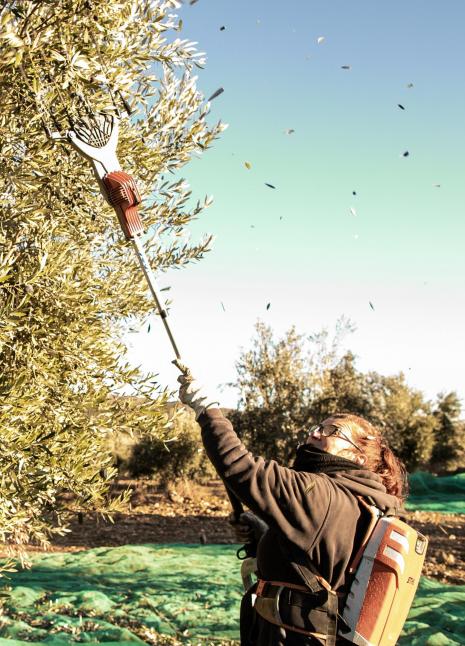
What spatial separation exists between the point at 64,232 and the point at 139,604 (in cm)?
824

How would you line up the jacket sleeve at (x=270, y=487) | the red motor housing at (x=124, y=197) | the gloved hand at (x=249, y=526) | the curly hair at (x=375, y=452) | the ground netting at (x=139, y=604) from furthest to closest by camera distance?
the ground netting at (x=139, y=604), the gloved hand at (x=249, y=526), the curly hair at (x=375, y=452), the red motor housing at (x=124, y=197), the jacket sleeve at (x=270, y=487)

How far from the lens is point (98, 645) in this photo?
26.0ft

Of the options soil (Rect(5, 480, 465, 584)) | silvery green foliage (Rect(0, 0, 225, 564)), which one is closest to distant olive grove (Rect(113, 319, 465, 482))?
soil (Rect(5, 480, 465, 584))

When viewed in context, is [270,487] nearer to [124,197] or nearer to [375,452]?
[375,452]

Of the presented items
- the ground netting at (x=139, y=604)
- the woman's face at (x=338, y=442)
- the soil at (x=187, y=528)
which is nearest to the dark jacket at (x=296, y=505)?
the woman's face at (x=338, y=442)

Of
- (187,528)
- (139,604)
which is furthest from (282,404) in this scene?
(139,604)

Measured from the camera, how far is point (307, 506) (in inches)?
114

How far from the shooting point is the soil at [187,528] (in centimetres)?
1759

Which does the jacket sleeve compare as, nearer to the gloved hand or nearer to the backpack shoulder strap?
the backpack shoulder strap

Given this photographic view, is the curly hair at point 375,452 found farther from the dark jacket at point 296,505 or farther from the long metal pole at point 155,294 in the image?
the long metal pole at point 155,294

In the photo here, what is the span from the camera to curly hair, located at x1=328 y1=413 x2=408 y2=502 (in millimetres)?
3512

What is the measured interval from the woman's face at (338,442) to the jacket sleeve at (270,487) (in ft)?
1.38

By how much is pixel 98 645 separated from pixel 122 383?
4540mm

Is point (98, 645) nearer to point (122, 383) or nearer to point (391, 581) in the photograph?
point (122, 383)
